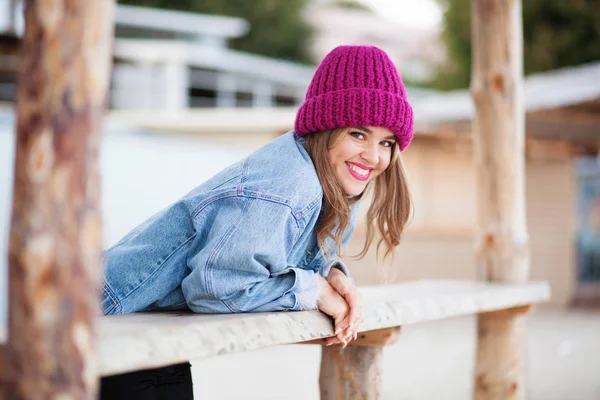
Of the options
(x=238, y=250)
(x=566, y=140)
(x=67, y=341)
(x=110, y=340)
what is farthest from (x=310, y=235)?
(x=566, y=140)

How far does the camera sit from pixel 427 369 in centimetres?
637

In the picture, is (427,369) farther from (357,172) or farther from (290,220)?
(290,220)

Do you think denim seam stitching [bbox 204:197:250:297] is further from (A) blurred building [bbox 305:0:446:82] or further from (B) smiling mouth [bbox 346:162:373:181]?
(A) blurred building [bbox 305:0:446:82]

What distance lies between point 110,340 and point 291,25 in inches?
1047

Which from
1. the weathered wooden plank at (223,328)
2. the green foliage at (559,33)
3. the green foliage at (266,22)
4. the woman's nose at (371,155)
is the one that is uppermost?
the green foliage at (266,22)

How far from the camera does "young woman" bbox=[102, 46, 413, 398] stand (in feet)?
7.24

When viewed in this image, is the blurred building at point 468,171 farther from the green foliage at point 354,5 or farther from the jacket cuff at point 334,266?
the green foliage at point 354,5

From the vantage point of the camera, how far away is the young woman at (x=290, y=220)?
86.9 inches

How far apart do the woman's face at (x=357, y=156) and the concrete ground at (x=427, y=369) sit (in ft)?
9.89

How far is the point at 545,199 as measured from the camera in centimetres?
1109

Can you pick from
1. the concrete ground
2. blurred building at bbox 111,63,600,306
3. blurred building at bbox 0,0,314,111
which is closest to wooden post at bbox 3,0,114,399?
the concrete ground

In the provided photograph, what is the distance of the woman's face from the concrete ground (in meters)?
3.01

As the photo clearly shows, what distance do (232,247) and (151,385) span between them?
20.4 inches

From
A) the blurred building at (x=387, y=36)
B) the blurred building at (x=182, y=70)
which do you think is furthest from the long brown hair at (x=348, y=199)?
the blurred building at (x=387, y=36)
